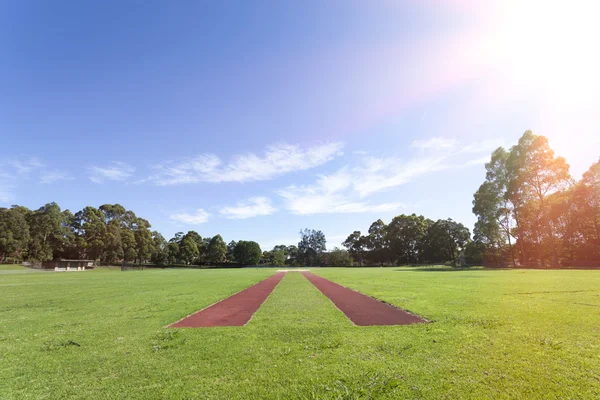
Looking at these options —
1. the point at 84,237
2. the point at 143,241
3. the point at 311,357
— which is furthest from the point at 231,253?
the point at 311,357

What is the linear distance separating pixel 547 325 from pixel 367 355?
5.65m

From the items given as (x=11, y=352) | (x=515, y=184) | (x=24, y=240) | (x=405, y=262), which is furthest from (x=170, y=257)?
(x=11, y=352)

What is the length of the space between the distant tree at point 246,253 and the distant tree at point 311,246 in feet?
78.2

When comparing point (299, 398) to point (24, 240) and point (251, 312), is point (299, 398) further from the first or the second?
point (24, 240)

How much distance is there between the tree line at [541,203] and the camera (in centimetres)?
4847

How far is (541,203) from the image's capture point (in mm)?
47531

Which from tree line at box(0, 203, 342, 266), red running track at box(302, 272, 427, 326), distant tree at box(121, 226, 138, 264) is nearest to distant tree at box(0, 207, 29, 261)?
tree line at box(0, 203, 342, 266)

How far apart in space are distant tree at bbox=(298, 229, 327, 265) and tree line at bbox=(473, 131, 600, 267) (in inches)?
3606

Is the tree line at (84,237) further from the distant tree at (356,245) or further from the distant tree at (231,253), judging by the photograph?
the distant tree at (356,245)

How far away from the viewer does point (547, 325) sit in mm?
7977

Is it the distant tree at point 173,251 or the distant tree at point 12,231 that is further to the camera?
the distant tree at point 173,251

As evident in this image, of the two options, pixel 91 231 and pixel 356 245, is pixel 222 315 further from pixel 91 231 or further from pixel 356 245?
pixel 356 245

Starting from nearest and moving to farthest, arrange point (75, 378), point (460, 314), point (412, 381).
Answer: point (412, 381) < point (75, 378) < point (460, 314)

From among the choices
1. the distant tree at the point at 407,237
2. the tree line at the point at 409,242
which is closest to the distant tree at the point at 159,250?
the tree line at the point at 409,242
